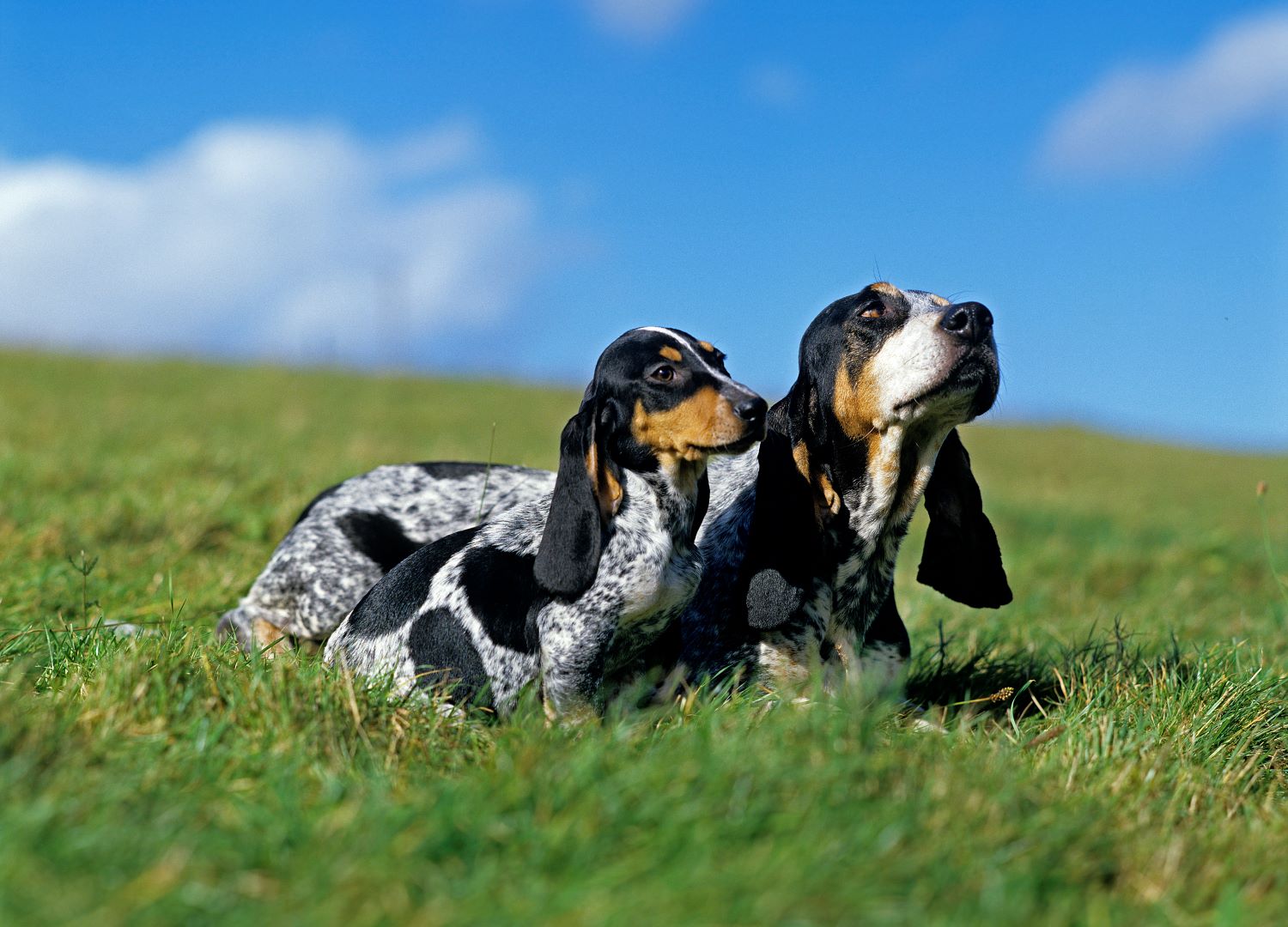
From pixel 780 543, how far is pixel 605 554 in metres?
0.76

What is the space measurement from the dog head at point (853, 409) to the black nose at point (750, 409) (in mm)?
587

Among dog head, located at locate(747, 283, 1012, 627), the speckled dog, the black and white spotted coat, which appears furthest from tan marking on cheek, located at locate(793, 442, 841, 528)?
the black and white spotted coat

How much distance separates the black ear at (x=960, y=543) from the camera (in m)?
5.29

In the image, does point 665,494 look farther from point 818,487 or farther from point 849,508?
point 849,508

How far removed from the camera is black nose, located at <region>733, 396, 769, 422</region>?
167 inches

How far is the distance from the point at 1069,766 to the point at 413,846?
7.32 ft

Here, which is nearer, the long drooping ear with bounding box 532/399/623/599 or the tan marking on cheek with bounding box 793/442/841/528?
the long drooping ear with bounding box 532/399/623/599

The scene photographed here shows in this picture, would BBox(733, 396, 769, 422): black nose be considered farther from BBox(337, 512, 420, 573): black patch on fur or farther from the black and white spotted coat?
BBox(337, 512, 420, 573): black patch on fur

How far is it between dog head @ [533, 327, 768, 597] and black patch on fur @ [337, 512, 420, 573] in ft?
6.03

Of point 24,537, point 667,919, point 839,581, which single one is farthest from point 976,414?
point 24,537

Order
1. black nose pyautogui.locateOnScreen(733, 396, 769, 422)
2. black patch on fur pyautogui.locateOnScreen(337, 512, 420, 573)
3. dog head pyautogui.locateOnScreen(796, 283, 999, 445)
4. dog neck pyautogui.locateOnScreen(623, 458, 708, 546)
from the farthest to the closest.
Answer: black patch on fur pyautogui.locateOnScreen(337, 512, 420, 573), dog head pyautogui.locateOnScreen(796, 283, 999, 445), dog neck pyautogui.locateOnScreen(623, 458, 708, 546), black nose pyautogui.locateOnScreen(733, 396, 769, 422)

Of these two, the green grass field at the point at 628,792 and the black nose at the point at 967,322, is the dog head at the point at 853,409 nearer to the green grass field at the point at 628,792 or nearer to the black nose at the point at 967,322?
the black nose at the point at 967,322

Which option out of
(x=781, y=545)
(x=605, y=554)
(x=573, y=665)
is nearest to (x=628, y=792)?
(x=573, y=665)

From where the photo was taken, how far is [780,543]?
15.7 ft
